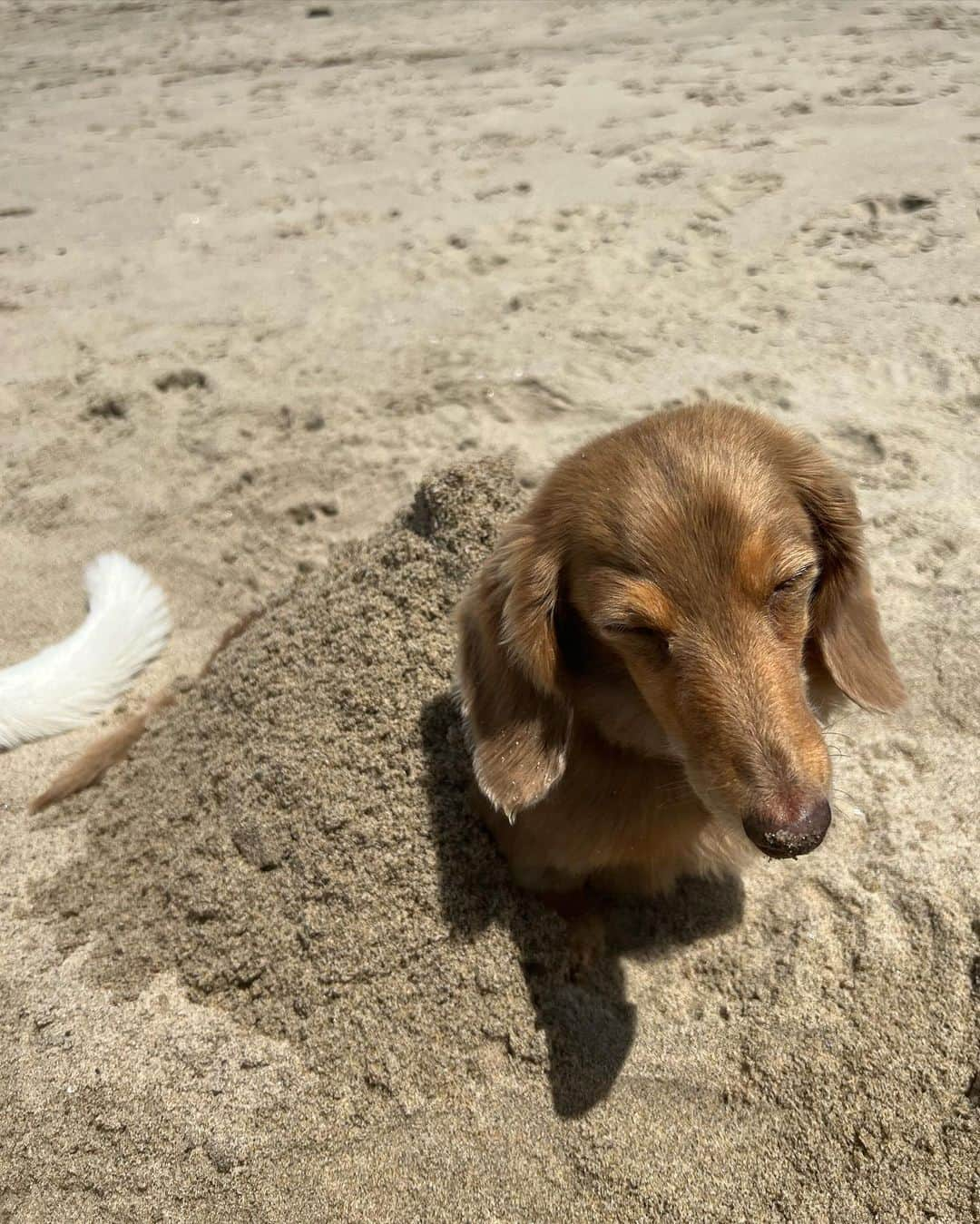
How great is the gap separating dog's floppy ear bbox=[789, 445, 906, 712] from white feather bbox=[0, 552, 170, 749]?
256cm

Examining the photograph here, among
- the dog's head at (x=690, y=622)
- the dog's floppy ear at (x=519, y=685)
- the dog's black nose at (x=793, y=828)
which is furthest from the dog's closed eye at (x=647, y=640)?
the dog's black nose at (x=793, y=828)

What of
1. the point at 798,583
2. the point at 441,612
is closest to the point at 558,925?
the point at 441,612

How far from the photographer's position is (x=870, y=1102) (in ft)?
7.11

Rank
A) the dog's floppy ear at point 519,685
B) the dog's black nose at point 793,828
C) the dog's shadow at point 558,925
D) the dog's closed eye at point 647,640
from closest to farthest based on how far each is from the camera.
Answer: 1. the dog's black nose at point 793,828
2. the dog's closed eye at point 647,640
3. the dog's floppy ear at point 519,685
4. the dog's shadow at point 558,925

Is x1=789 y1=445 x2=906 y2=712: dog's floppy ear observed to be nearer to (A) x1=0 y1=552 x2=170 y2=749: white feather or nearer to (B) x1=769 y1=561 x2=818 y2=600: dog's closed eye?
(B) x1=769 y1=561 x2=818 y2=600: dog's closed eye

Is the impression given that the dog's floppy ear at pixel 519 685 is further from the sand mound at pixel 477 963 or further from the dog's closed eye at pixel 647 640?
the sand mound at pixel 477 963

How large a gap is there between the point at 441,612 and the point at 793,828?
4.38ft

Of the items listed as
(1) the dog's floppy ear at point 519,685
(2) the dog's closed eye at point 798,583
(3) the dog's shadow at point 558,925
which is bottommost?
(3) the dog's shadow at point 558,925

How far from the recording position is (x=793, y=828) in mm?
1597

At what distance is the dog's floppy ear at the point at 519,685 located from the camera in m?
2.05

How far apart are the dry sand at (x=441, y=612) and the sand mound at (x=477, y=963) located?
10 mm

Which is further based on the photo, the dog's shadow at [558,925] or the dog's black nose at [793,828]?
the dog's shadow at [558,925]

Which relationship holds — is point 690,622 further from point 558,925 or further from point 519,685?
point 558,925

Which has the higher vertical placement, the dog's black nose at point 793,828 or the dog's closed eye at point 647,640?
the dog's closed eye at point 647,640
